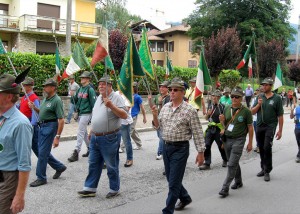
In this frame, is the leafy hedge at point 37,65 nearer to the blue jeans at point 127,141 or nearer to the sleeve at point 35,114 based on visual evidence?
the blue jeans at point 127,141

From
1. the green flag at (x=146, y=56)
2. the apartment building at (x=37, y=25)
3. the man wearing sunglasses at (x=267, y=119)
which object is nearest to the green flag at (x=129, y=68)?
the green flag at (x=146, y=56)

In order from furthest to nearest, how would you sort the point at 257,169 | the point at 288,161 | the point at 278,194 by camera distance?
1. the point at 288,161
2. the point at 257,169
3. the point at 278,194

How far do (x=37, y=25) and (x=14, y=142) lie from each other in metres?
27.1

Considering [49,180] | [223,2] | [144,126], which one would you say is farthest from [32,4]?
[49,180]

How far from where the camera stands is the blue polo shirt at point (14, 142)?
3168 mm

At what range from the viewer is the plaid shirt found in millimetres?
4875

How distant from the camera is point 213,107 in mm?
8398

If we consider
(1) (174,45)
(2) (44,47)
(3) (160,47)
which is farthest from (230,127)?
(3) (160,47)

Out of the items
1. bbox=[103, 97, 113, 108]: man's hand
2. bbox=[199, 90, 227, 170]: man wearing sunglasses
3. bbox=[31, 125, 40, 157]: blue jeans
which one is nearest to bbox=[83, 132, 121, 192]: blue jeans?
bbox=[103, 97, 113, 108]: man's hand

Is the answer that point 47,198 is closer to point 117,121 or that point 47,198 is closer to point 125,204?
point 125,204

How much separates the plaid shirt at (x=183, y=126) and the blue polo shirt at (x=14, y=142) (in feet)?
7.03

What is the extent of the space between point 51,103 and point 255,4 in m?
39.4

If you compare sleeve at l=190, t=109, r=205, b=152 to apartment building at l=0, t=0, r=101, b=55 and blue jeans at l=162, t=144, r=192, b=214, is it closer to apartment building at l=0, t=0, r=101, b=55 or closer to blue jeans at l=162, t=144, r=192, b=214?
blue jeans at l=162, t=144, r=192, b=214

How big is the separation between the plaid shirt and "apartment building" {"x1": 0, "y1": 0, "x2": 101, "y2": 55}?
24.2 metres
